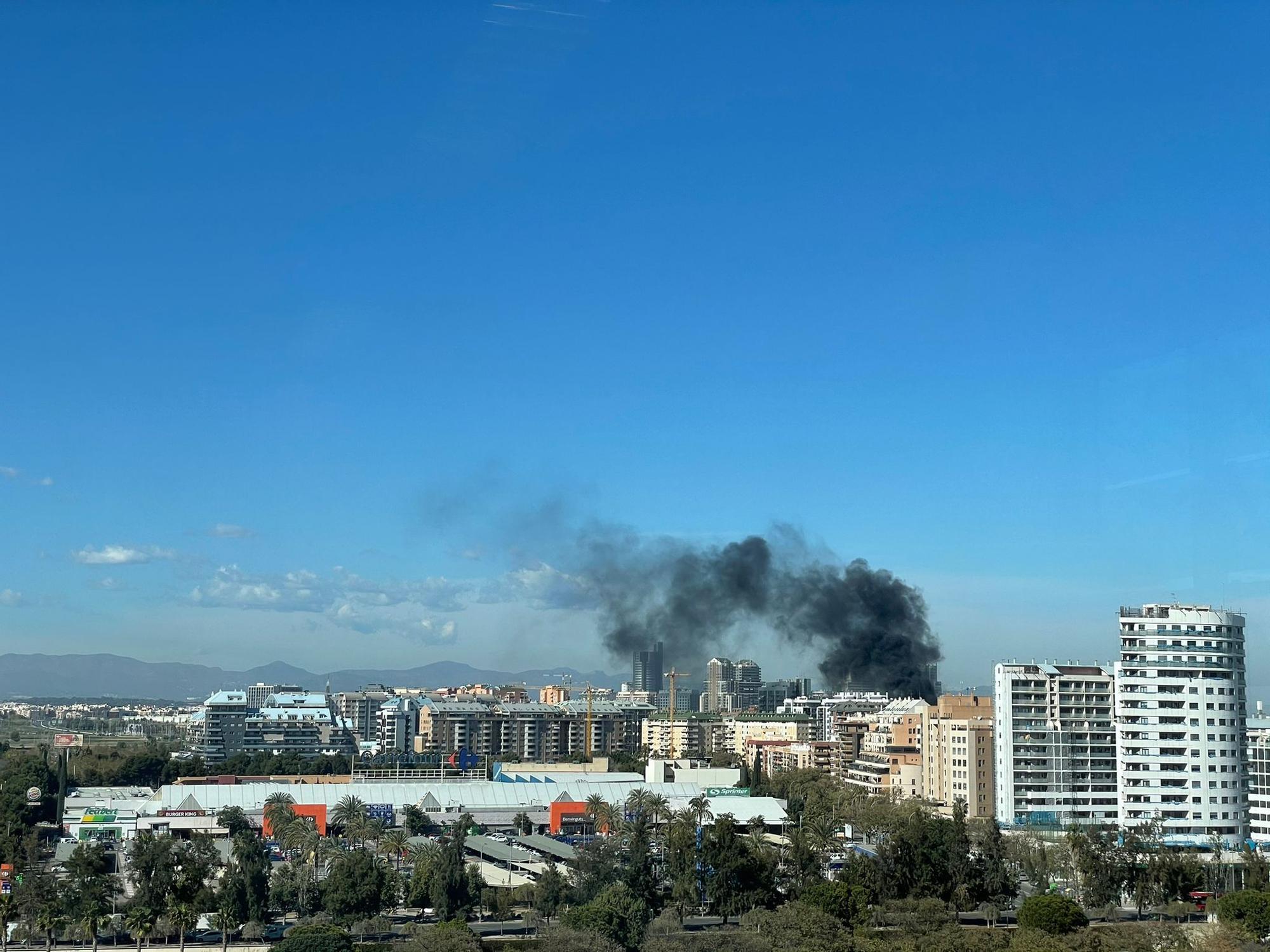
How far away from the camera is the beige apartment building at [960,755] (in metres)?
38.7

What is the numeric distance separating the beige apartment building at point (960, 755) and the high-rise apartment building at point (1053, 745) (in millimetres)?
2754

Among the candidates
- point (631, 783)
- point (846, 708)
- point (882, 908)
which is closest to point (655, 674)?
point (846, 708)

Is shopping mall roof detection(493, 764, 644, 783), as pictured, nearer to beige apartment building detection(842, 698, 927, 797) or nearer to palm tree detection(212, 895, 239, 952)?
beige apartment building detection(842, 698, 927, 797)

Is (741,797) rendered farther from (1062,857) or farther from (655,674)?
(655,674)

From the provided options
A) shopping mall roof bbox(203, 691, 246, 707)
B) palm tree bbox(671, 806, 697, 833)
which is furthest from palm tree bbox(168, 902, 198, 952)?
shopping mall roof bbox(203, 691, 246, 707)

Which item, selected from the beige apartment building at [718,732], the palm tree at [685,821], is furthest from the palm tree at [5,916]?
the beige apartment building at [718,732]

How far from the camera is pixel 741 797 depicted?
4062cm

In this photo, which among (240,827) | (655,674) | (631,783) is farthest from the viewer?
(655,674)

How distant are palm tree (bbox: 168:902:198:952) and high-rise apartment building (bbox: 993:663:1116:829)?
19875mm

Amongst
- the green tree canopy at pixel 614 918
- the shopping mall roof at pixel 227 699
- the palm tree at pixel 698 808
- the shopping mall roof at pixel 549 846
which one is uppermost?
the shopping mall roof at pixel 227 699

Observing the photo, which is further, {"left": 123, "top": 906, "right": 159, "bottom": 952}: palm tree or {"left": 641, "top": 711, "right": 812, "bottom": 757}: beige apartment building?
{"left": 641, "top": 711, "right": 812, "bottom": 757}: beige apartment building

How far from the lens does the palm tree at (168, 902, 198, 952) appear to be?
2195 centimetres

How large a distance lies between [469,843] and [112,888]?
10654mm

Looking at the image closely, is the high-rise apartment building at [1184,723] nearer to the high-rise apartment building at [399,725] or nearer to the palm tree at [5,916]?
the palm tree at [5,916]
